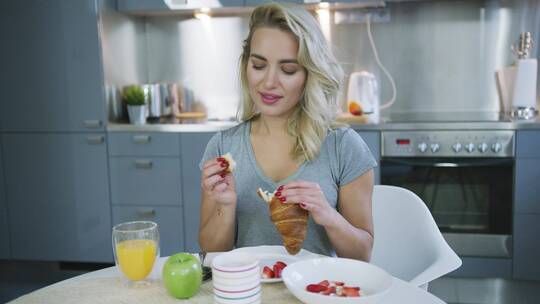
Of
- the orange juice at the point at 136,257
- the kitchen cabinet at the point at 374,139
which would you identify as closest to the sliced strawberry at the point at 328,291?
the orange juice at the point at 136,257

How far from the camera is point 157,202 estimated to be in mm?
3193

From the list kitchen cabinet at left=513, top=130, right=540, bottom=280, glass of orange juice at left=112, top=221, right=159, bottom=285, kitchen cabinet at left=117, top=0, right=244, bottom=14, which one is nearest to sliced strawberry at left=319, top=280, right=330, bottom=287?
glass of orange juice at left=112, top=221, right=159, bottom=285

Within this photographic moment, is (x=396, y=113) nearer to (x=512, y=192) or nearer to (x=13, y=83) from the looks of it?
(x=512, y=192)

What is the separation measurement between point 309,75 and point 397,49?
6.44 feet

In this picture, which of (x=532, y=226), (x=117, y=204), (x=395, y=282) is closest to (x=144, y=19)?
(x=117, y=204)

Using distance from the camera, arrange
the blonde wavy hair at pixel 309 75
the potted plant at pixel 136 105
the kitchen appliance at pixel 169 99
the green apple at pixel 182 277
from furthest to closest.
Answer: the kitchen appliance at pixel 169 99, the potted plant at pixel 136 105, the blonde wavy hair at pixel 309 75, the green apple at pixel 182 277

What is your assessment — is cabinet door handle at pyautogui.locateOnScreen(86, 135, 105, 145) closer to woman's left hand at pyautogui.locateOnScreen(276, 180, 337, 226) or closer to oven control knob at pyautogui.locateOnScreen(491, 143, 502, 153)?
oven control knob at pyautogui.locateOnScreen(491, 143, 502, 153)

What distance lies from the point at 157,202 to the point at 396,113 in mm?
1434

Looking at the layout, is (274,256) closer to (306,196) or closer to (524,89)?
(306,196)

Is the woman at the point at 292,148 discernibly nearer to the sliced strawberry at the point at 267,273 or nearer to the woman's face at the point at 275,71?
the woman's face at the point at 275,71

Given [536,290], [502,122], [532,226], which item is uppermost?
[502,122]

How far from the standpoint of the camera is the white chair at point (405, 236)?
1576 millimetres

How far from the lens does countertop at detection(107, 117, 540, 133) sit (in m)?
2.79

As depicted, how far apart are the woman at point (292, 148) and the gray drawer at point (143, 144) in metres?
1.48
